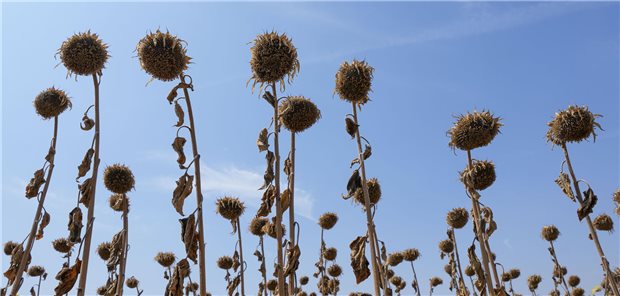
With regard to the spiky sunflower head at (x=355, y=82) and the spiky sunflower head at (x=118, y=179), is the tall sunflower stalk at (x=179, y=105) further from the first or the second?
the spiky sunflower head at (x=118, y=179)

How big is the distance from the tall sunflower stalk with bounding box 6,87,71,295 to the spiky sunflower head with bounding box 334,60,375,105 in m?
4.49

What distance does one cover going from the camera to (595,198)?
5.98 meters

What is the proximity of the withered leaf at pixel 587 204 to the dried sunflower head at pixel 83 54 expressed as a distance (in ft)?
22.2

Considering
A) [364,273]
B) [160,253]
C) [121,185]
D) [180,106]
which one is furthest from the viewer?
[160,253]

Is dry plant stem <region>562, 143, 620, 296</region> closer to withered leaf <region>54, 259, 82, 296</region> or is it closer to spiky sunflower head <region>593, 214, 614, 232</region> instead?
spiky sunflower head <region>593, 214, 614, 232</region>

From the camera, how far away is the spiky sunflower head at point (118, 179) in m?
8.17

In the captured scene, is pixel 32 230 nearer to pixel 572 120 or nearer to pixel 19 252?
pixel 19 252

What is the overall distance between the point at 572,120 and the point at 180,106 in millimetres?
5040

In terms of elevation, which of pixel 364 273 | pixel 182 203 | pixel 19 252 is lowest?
pixel 364 273

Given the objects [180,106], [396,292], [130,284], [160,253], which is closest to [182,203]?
[180,106]

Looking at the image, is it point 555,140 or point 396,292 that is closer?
point 555,140

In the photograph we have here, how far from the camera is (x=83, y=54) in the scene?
619 centimetres

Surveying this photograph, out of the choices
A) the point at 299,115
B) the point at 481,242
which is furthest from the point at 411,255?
the point at 481,242

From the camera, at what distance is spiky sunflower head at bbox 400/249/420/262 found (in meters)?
15.1
